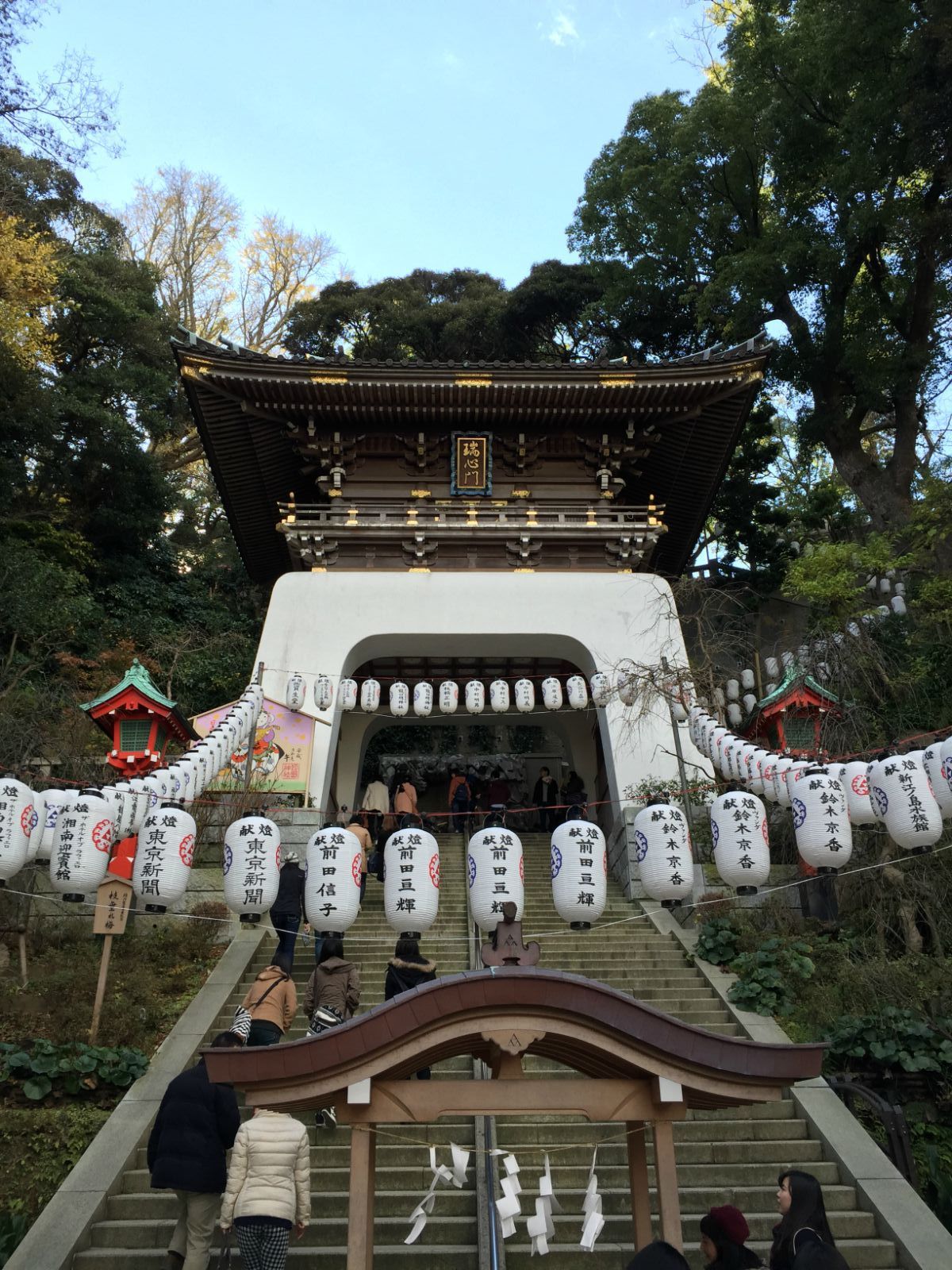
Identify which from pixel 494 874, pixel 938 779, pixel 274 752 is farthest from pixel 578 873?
pixel 274 752

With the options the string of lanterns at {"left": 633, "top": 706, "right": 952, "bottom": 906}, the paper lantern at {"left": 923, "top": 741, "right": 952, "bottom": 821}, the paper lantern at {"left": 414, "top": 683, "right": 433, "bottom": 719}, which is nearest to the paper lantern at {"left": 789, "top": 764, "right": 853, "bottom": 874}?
the string of lanterns at {"left": 633, "top": 706, "right": 952, "bottom": 906}

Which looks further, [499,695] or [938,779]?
[499,695]

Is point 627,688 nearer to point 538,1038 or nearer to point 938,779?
point 938,779

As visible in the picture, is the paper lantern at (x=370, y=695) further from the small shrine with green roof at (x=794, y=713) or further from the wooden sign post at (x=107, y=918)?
the wooden sign post at (x=107, y=918)

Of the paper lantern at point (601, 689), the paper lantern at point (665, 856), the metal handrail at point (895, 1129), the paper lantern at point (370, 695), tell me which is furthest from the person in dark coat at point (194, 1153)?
the paper lantern at point (601, 689)

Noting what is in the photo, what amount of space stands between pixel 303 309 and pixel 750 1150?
3051 cm

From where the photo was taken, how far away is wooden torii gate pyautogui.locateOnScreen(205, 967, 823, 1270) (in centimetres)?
472

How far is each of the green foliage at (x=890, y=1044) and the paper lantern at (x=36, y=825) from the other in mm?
6780

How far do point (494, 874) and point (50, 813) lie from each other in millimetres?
3838

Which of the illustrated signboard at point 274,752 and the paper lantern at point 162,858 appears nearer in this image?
the paper lantern at point 162,858

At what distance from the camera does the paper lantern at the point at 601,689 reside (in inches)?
549

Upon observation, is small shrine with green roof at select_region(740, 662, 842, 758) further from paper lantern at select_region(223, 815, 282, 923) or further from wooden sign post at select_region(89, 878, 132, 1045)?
wooden sign post at select_region(89, 878, 132, 1045)

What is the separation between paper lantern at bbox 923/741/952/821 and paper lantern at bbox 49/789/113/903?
6862 mm

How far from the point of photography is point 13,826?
745 cm
